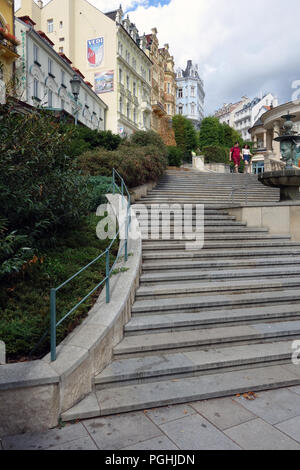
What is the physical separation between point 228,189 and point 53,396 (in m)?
13.0

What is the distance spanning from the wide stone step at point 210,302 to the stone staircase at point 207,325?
16 millimetres

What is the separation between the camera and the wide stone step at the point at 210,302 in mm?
5418

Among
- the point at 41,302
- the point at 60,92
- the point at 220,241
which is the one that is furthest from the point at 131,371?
the point at 60,92

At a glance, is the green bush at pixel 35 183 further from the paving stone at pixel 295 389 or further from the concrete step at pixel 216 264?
the paving stone at pixel 295 389

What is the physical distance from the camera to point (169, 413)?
351cm

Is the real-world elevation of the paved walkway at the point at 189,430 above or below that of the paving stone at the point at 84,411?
below

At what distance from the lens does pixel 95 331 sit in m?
4.07

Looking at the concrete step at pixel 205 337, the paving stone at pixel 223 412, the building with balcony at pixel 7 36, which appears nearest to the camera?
the paving stone at pixel 223 412

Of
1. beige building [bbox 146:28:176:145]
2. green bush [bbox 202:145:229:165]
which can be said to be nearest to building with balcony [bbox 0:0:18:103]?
green bush [bbox 202:145:229:165]

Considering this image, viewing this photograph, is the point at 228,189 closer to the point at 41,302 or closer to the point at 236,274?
the point at 236,274

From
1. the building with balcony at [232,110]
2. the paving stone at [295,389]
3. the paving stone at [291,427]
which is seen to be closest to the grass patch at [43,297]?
the paving stone at [291,427]

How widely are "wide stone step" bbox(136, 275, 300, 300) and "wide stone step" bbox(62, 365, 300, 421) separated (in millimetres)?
1875

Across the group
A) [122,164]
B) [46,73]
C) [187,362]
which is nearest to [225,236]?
[187,362]

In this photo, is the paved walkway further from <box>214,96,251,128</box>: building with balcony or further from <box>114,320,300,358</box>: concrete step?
<box>214,96,251,128</box>: building with balcony
